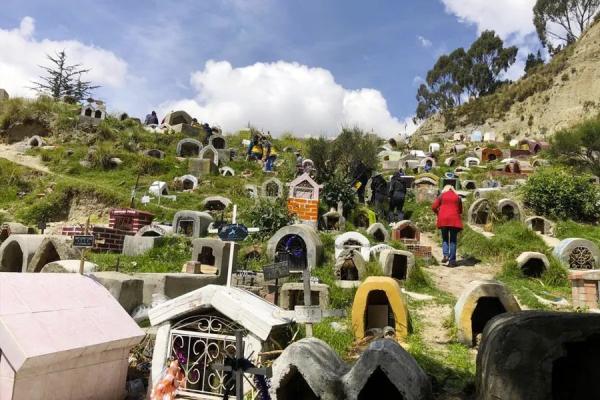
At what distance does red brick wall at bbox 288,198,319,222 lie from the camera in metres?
14.7

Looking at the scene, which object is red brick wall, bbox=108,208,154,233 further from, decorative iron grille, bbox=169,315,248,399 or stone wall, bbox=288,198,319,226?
decorative iron grille, bbox=169,315,248,399

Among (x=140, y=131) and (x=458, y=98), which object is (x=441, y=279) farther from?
(x=458, y=98)

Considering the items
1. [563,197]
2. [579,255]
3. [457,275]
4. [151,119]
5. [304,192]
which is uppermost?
[151,119]

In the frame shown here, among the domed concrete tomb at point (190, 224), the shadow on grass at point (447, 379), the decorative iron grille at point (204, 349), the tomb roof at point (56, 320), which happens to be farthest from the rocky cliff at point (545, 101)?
the tomb roof at point (56, 320)

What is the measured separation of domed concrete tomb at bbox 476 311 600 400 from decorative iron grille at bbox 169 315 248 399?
2526 mm

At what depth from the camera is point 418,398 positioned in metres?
3.41

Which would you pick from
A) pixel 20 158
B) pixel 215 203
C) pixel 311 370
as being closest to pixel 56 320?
pixel 311 370

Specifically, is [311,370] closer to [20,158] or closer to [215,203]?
[215,203]

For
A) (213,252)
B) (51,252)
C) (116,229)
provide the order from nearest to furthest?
(51,252)
(213,252)
(116,229)

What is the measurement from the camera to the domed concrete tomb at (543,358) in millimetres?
2861

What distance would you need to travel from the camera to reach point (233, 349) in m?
4.73

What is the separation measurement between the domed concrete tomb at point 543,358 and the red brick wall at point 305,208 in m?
11.3

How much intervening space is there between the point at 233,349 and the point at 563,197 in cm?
1546

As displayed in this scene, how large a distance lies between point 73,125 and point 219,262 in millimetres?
23964
